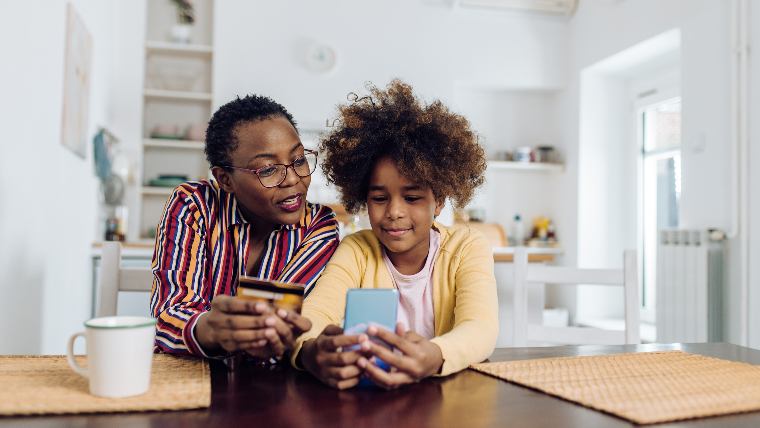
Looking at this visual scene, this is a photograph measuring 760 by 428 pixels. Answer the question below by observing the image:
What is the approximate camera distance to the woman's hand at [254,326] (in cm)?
78

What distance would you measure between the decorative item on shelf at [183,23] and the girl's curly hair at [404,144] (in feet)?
11.5

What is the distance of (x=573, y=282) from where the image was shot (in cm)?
167

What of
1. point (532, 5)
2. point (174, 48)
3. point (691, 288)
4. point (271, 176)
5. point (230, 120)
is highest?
point (532, 5)

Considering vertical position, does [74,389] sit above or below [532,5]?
below

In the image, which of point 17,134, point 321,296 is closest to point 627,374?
point 321,296

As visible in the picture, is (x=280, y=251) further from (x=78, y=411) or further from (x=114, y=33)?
(x=114, y=33)

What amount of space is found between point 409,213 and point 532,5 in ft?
A: 13.2

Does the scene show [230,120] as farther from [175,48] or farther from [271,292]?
[175,48]

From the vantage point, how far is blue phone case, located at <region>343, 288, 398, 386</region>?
2.47ft

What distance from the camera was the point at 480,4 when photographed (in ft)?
15.1

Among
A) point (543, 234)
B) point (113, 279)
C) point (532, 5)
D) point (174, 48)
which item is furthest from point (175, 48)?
point (113, 279)

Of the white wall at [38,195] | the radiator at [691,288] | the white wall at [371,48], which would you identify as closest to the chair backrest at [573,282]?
the white wall at [38,195]

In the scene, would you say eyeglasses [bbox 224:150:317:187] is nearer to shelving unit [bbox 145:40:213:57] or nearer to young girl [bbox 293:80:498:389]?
young girl [bbox 293:80:498:389]

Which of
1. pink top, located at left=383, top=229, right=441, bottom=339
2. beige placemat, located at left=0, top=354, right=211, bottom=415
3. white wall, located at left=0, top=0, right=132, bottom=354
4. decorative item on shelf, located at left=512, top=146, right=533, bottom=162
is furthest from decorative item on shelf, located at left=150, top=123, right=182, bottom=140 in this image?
beige placemat, located at left=0, top=354, right=211, bottom=415
